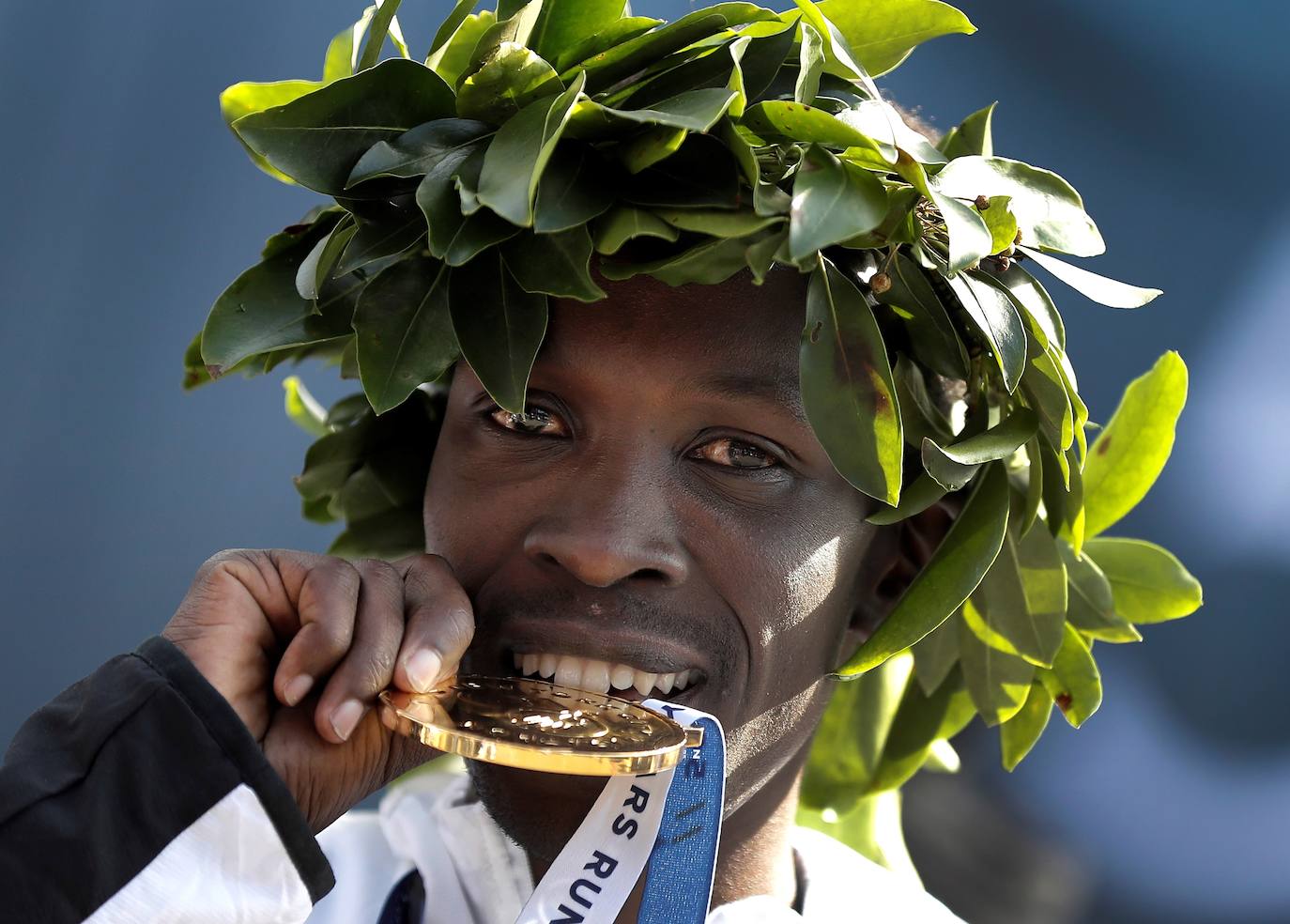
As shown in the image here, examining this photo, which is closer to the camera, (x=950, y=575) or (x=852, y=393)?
(x=852, y=393)

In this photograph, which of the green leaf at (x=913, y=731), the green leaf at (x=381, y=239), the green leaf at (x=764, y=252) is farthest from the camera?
the green leaf at (x=913, y=731)

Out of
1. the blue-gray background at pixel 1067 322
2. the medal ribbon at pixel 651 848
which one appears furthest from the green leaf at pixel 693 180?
the blue-gray background at pixel 1067 322

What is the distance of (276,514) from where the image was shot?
2.65 metres

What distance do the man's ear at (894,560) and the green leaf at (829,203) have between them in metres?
0.51

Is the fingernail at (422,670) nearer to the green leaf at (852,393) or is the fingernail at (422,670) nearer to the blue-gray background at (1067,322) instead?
the green leaf at (852,393)

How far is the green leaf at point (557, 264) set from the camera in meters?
1.15

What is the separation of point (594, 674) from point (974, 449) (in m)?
0.40

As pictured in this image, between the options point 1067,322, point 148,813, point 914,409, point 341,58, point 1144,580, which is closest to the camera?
point 148,813

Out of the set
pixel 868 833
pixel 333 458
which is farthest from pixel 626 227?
pixel 868 833

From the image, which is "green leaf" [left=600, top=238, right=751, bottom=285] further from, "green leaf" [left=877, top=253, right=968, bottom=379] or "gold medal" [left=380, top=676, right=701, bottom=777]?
"gold medal" [left=380, top=676, right=701, bottom=777]

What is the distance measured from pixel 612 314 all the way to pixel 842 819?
1052 mm

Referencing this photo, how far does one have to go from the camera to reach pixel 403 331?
4.11ft

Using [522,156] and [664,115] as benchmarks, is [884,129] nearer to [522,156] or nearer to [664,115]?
[664,115]

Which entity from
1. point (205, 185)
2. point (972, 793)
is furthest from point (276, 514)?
point (972, 793)
